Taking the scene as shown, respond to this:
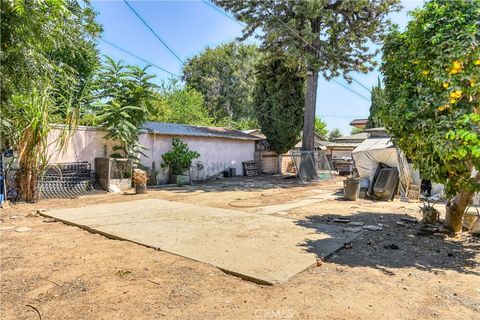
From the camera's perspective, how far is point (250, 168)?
19.6m

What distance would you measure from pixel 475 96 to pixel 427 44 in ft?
3.35

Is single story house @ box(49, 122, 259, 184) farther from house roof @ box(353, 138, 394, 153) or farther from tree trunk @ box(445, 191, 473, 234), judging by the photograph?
tree trunk @ box(445, 191, 473, 234)

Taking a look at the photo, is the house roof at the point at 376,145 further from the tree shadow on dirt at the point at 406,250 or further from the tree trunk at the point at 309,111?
the tree shadow on dirt at the point at 406,250

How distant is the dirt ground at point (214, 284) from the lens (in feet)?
9.31

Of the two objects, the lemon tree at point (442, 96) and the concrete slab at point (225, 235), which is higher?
the lemon tree at point (442, 96)

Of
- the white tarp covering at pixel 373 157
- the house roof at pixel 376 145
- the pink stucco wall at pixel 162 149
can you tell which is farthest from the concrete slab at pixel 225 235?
the house roof at pixel 376 145

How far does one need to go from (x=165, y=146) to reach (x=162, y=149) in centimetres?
21

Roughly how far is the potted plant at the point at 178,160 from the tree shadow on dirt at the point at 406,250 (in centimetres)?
830

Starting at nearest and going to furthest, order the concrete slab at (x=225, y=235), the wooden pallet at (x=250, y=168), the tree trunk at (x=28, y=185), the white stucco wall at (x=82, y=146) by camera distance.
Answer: the concrete slab at (x=225, y=235), the tree trunk at (x=28, y=185), the white stucco wall at (x=82, y=146), the wooden pallet at (x=250, y=168)

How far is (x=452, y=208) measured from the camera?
587 cm

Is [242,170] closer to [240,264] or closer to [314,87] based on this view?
[314,87]

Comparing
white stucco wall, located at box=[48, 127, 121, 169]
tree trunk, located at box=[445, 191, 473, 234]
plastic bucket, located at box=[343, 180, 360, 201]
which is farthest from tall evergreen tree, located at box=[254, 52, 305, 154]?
tree trunk, located at box=[445, 191, 473, 234]

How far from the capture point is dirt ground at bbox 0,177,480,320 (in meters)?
2.84

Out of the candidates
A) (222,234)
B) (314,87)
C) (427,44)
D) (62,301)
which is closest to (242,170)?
(314,87)
